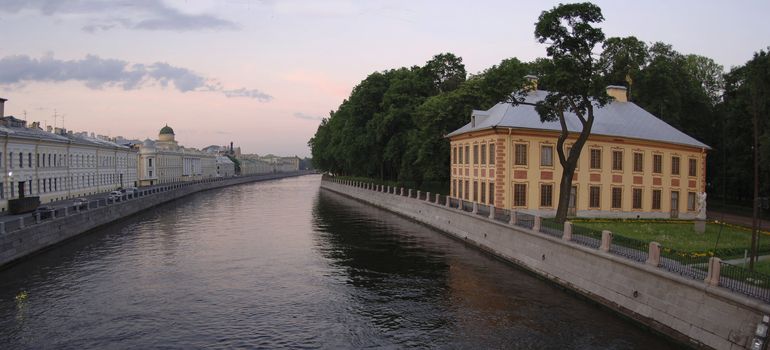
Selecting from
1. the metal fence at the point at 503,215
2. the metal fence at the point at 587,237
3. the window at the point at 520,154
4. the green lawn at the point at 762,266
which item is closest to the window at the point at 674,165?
the window at the point at 520,154

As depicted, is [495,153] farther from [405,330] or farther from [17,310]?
[17,310]

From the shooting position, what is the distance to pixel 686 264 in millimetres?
18172

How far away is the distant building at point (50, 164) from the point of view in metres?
48.4

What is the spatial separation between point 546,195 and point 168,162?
388ft

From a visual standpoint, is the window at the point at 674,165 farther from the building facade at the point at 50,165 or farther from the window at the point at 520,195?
the building facade at the point at 50,165

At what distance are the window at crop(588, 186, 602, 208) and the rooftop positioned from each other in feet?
14.5

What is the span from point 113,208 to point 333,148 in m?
48.2

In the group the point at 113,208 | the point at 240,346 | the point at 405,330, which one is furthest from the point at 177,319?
the point at 113,208

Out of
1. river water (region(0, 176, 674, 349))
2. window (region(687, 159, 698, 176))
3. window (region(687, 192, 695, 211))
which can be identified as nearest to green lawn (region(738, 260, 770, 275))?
river water (region(0, 176, 674, 349))

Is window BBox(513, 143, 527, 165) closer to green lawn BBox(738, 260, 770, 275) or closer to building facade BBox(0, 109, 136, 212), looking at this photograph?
green lawn BBox(738, 260, 770, 275)

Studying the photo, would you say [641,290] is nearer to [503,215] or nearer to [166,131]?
[503,215]

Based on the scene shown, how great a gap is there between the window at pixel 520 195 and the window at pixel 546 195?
147cm

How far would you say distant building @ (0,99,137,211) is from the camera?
48.4 m

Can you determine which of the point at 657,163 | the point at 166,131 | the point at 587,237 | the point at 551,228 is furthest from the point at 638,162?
the point at 166,131
